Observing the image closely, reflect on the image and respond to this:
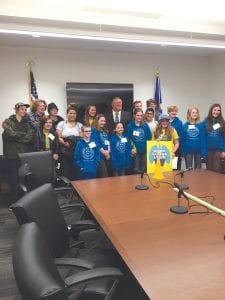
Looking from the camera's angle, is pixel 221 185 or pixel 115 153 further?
pixel 115 153

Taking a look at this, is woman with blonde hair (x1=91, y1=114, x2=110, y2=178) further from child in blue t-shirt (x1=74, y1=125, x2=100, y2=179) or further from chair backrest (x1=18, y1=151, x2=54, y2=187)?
chair backrest (x1=18, y1=151, x2=54, y2=187)

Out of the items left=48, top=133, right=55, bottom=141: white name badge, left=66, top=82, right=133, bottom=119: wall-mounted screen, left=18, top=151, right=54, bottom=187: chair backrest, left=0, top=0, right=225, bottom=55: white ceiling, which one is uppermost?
left=0, top=0, right=225, bottom=55: white ceiling

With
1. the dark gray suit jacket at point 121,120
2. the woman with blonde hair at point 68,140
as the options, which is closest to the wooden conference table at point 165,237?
the woman with blonde hair at point 68,140

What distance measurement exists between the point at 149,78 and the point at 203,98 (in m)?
1.64

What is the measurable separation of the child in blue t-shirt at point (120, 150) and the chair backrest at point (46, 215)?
2.36m

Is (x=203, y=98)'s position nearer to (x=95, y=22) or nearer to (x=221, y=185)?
(x=95, y=22)

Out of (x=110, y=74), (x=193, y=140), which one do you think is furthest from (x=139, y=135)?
(x=110, y=74)

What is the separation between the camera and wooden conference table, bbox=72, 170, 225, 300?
1.20 meters

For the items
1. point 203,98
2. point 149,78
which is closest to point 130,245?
point 149,78

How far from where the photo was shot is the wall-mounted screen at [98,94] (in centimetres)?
602

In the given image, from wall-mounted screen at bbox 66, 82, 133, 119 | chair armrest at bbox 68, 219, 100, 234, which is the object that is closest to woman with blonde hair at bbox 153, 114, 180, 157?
wall-mounted screen at bbox 66, 82, 133, 119

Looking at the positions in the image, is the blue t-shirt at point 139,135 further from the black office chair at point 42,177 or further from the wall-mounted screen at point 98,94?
the wall-mounted screen at point 98,94

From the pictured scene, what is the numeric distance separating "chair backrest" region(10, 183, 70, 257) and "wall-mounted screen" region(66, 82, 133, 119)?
4249mm

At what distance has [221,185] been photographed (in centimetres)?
268
